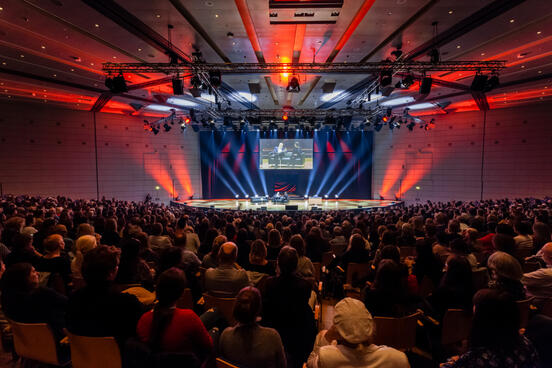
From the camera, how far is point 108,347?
6.34 feet

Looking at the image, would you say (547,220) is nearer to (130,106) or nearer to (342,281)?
(342,281)

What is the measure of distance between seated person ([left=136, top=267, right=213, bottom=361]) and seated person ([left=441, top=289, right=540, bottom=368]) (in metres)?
1.55

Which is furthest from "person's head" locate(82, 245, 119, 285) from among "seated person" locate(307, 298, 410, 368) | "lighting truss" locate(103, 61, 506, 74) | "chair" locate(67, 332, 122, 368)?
"lighting truss" locate(103, 61, 506, 74)

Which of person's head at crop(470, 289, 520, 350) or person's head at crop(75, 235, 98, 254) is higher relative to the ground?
person's head at crop(470, 289, 520, 350)

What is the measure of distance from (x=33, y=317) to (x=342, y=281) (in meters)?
4.17

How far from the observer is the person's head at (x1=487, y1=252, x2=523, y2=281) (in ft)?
7.86

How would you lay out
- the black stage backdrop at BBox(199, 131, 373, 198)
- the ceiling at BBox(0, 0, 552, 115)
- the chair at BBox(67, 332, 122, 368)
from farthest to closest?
the black stage backdrop at BBox(199, 131, 373, 198), the ceiling at BBox(0, 0, 552, 115), the chair at BBox(67, 332, 122, 368)

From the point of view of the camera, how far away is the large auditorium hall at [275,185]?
1.95m

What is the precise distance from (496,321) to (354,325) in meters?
0.78

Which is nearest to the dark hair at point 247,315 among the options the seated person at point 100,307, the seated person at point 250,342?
the seated person at point 250,342

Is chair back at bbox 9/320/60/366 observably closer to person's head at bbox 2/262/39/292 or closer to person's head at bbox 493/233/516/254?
person's head at bbox 2/262/39/292

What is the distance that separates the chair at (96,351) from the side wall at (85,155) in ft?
55.5

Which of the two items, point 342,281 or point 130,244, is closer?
point 130,244

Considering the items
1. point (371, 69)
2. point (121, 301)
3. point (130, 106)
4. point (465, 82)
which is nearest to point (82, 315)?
point (121, 301)
